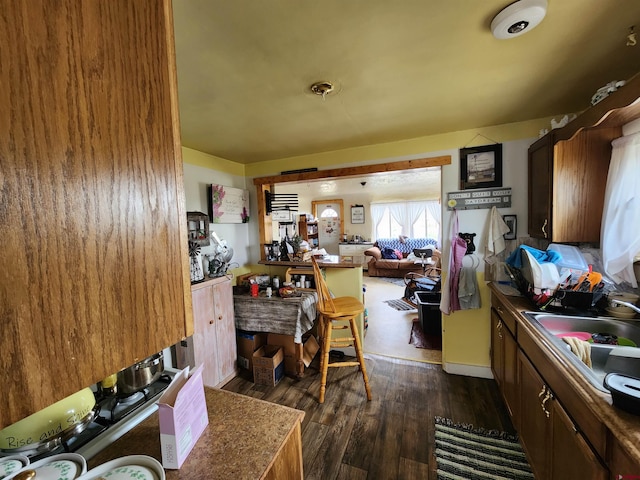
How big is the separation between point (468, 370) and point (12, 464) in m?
2.89

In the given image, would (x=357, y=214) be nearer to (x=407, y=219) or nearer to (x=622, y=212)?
(x=407, y=219)

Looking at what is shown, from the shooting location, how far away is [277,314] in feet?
8.03

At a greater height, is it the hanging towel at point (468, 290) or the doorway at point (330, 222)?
the doorway at point (330, 222)

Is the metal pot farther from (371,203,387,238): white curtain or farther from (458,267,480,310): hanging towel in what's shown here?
(371,203,387,238): white curtain

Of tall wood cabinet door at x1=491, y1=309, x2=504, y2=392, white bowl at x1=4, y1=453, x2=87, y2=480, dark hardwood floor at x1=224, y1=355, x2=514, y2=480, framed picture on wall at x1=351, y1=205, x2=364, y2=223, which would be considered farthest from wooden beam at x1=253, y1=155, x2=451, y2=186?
framed picture on wall at x1=351, y1=205, x2=364, y2=223

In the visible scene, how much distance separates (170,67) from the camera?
0.48m

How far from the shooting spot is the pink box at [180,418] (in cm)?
75

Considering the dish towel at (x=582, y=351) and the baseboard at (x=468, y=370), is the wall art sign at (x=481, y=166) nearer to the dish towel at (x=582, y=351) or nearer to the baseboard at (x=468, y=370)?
the dish towel at (x=582, y=351)

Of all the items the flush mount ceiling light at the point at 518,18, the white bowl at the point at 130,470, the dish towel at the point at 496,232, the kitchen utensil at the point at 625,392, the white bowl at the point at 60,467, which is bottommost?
the white bowl at the point at 130,470

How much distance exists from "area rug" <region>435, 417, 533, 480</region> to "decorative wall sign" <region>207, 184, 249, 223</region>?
271cm

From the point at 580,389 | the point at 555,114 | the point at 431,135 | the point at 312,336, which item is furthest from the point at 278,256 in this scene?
the point at 555,114

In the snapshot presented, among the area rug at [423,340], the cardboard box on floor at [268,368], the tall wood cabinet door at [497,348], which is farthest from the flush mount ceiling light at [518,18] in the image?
the area rug at [423,340]

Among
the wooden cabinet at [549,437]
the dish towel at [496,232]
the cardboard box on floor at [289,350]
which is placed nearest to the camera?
the wooden cabinet at [549,437]

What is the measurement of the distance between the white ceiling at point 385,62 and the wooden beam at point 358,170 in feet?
1.20
